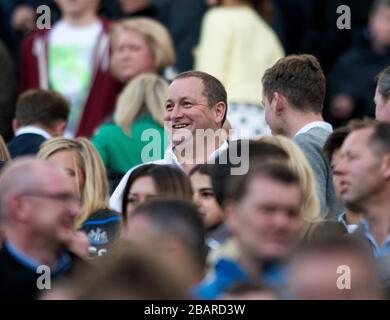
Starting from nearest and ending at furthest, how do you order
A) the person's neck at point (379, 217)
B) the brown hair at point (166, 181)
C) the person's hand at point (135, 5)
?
the person's neck at point (379, 217)
the brown hair at point (166, 181)
the person's hand at point (135, 5)

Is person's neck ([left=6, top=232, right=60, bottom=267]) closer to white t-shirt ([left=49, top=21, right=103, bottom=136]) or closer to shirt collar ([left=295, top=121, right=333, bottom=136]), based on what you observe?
shirt collar ([left=295, top=121, right=333, bottom=136])

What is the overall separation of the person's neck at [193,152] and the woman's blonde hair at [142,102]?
1.24 m

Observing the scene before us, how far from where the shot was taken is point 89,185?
844cm

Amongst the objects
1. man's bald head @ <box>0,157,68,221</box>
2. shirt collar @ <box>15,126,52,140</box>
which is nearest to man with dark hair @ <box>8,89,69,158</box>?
shirt collar @ <box>15,126,52,140</box>

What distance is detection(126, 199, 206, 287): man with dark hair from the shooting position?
19.4ft

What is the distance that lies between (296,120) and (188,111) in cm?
66

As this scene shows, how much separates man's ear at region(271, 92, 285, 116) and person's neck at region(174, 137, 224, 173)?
0.39 meters

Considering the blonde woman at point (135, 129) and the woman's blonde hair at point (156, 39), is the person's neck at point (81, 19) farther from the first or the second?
the blonde woman at point (135, 129)

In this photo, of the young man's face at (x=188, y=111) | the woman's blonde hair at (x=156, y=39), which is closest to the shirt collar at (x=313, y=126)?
the young man's face at (x=188, y=111)

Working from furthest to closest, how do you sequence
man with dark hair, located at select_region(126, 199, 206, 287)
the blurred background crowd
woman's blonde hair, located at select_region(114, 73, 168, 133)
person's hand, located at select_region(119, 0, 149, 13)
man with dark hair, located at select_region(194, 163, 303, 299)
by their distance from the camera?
person's hand, located at select_region(119, 0, 149, 13) < woman's blonde hair, located at select_region(114, 73, 168, 133) < man with dark hair, located at select_region(194, 163, 303, 299) < man with dark hair, located at select_region(126, 199, 206, 287) < the blurred background crowd

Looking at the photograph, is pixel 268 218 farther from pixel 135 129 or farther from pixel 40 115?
pixel 40 115

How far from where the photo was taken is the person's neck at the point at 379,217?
7066 mm

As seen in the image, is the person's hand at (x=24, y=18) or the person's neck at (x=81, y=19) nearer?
the person's neck at (x=81, y=19)

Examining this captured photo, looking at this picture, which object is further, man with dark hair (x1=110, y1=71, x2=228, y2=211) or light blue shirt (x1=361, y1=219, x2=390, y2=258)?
man with dark hair (x1=110, y1=71, x2=228, y2=211)
